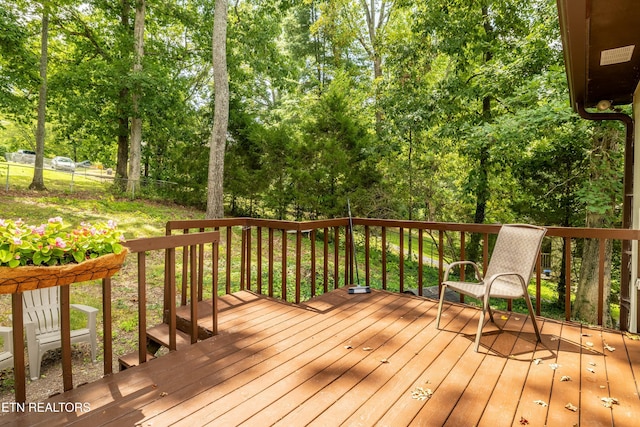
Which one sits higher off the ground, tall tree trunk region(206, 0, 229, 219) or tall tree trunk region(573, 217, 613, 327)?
tall tree trunk region(206, 0, 229, 219)

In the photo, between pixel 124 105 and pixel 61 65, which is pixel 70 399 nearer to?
pixel 124 105

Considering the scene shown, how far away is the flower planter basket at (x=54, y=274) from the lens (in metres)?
1.66

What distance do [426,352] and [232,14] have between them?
12.7 metres

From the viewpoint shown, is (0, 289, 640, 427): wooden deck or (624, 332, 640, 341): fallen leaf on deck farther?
(624, 332, 640, 341): fallen leaf on deck

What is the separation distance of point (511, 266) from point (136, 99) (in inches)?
455

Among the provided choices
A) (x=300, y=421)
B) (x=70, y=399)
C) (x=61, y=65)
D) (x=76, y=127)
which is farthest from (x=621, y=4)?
(x=61, y=65)

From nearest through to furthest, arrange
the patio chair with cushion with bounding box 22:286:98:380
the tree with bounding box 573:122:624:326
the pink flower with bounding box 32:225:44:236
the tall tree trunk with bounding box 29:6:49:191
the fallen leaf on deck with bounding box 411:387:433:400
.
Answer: the pink flower with bounding box 32:225:44:236 < the fallen leaf on deck with bounding box 411:387:433:400 < the patio chair with cushion with bounding box 22:286:98:380 < the tree with bounding box 573:122:624:326 < the tall tree trunk with bounding box 29:6:49:191

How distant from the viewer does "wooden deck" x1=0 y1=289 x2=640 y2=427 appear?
1.84 metres

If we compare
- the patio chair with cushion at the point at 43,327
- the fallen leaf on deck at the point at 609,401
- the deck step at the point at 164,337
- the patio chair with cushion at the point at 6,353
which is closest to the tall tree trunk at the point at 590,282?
the fallen leaf on deck at the point at 609,401

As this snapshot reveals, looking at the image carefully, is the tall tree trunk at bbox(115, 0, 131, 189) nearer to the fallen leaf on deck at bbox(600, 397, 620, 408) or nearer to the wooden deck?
the wooden deck

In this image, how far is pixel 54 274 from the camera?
1777 millimetres

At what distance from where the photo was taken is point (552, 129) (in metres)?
6.36

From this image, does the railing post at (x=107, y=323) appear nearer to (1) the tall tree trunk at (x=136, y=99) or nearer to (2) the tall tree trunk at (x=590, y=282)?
(2) the tall tree trunk at (x=590, y=282)

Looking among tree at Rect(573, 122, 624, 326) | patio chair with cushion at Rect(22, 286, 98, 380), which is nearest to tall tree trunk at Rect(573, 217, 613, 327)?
tree at Rect(573, 122, 624, 326)
